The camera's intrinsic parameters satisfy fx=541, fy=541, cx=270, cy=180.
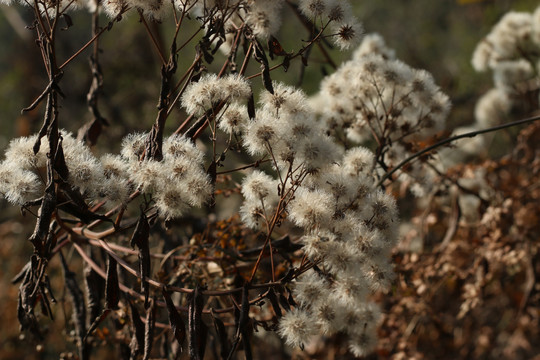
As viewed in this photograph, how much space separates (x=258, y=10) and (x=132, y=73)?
4636mm

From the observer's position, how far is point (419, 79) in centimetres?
213

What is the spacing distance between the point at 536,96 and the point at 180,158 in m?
3.40

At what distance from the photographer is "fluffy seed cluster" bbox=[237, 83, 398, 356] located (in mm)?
1488

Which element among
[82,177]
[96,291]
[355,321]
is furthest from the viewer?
[96,291]

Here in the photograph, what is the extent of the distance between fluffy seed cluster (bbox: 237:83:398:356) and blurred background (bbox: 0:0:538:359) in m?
1.34

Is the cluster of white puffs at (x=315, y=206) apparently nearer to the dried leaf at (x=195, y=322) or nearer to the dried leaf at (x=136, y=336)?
the dried leaf at (x=195, y=322)

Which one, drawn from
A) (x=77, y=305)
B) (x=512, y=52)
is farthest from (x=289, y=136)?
(x=512, y=52)

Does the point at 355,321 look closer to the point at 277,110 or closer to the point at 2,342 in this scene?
the point at 277,110

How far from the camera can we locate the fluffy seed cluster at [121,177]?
1431 millimetres

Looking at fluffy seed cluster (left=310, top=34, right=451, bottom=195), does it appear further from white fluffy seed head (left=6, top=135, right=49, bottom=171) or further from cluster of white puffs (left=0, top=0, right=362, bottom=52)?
white fluffy seed head (left=6, top=135, right=49, bottom=171)

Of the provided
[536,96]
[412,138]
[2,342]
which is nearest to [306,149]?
[412,138]

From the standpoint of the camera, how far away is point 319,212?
58.3 inches

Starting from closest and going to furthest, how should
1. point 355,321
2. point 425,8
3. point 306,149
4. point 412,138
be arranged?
point 306,149
point 355,321
point 412,138
point 425,8

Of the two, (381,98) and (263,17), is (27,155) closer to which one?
(263,17)
